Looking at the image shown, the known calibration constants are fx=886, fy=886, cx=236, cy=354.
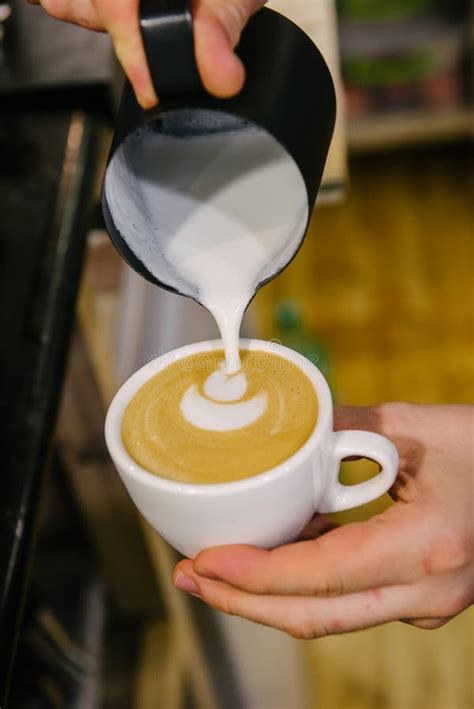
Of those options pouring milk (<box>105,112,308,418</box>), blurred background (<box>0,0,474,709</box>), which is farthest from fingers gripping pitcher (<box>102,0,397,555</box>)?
blurred background (<box>0,0,474,709</box>)

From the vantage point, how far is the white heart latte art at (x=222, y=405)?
65 cm

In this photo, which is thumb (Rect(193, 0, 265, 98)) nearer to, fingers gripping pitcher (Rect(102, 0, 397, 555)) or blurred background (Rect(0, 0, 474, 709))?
fingers gripping pitcher (Rect(102, 0, 397, 555))

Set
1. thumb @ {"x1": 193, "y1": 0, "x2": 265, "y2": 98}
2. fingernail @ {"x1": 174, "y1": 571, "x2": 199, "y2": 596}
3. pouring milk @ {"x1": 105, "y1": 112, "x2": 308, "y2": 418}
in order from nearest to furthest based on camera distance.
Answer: thumb @ {"x1": 193, "y1": 0, "x2": 265, "y2": 98}, pouring milk @ {"x1": 105, "y1": 112, "x2": 308, "y2": 418}, fingernail @ {"x1": 174, "y1": 571, "x2": 199, "y2": 596}

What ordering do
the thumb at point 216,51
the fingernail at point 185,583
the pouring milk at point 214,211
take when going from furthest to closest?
the fingernail at point 185,583, the pouring milk at point 214,211, the thumb at point 216,51

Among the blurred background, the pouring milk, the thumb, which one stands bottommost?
the blurred background

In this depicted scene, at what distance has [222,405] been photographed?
660 mm

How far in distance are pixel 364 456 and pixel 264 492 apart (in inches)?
3.5

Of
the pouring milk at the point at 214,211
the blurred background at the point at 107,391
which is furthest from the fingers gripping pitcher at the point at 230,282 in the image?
the blurred background at the point at 107,391

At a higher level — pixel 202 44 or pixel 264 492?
pixel 202 44

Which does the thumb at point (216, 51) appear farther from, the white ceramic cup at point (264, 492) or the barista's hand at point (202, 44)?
the white ceramic cup at point (264, 492)

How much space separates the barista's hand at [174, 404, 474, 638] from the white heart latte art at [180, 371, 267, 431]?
0.09m

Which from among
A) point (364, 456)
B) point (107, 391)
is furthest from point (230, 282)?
point (107, 391)

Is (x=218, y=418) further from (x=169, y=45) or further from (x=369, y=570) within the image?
(x=169, y=45)

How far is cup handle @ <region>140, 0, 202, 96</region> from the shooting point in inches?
18.0
